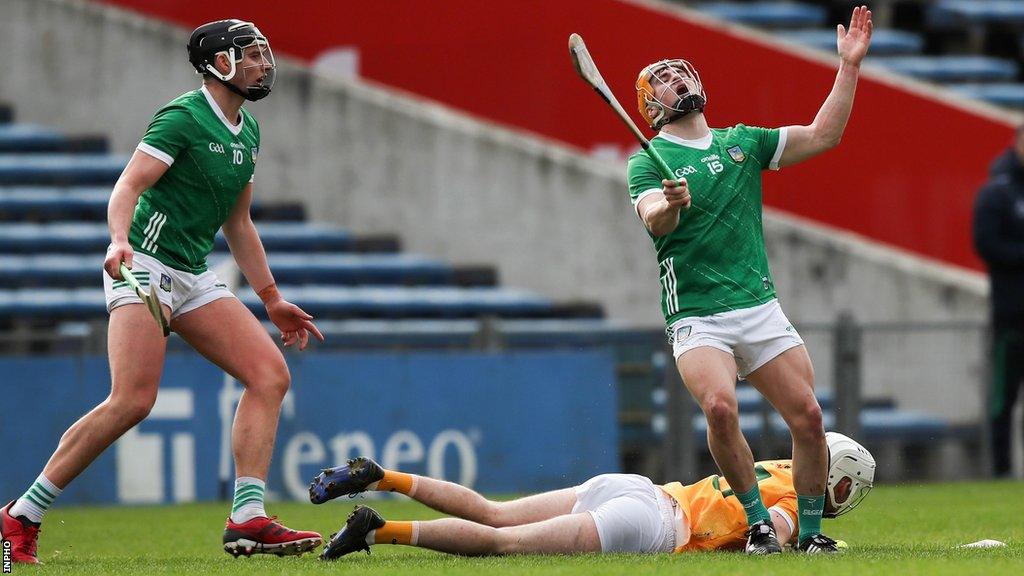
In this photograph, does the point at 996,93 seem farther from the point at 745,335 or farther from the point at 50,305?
the point at 745,335

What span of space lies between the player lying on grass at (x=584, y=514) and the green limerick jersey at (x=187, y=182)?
131cm

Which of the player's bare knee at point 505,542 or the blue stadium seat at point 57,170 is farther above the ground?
the blue stadium seat at point 57,170

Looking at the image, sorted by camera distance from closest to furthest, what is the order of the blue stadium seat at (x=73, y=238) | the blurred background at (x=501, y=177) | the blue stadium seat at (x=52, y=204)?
the blurred background at (x=501, y=177)
the blue stadium seat at (x=73, y=238)
the blue stadium seat at (x=52, y=204)

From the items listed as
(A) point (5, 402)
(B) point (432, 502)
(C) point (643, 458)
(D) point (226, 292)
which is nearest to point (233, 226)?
(D) point (226, 292)

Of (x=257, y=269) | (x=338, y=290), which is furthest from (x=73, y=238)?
(x=257, y=269)

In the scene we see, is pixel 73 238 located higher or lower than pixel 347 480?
higher

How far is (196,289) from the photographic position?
305 inches

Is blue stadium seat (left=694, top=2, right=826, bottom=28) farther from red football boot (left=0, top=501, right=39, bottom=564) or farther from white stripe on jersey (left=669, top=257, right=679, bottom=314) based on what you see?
red football boot (left=0, top=501, right=39, bottom=564)

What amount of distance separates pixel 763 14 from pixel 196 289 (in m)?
13.8

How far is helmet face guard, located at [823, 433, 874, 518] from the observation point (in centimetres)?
754

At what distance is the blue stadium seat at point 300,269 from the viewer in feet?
49.4

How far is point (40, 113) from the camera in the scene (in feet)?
57.4

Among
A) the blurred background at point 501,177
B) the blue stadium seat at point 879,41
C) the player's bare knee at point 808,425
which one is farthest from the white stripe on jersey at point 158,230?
the blue stadium seat at point 879,41

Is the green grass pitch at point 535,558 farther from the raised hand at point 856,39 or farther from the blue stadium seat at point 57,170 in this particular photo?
the blue stadium seat at point 57,170
